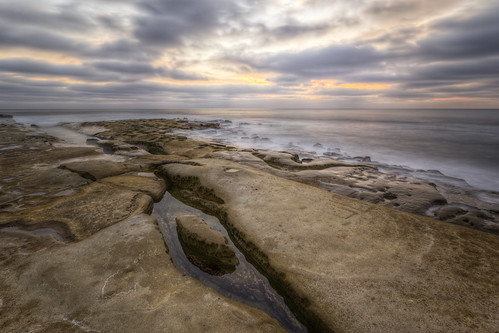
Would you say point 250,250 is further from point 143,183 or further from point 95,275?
point 143,183

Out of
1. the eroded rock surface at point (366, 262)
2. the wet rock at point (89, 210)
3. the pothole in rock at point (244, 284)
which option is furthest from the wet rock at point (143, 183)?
the pothole in rock at point (244, 284)

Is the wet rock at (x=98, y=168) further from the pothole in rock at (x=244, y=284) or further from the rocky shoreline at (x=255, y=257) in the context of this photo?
the pothole in rock at (x=244, y=284)

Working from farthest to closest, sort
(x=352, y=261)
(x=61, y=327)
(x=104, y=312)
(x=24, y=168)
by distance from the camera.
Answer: (x=24, y=168)
(x=352, y=261)
(x=104, y=312)
(x=61, y=327)

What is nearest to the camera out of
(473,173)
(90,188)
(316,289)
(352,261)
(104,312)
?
(104,312)

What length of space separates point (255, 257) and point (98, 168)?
7.70 meters

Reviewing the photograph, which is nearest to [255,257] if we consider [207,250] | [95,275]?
[207,250]

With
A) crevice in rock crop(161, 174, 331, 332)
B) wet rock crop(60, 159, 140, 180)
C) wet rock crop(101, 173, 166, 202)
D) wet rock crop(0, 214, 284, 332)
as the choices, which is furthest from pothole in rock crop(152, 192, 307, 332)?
wet rock crop(60, 159, 140, 180)

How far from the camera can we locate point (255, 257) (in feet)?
14.6

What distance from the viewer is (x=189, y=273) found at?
13.3 ft

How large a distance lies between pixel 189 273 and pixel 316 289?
223 centimetres

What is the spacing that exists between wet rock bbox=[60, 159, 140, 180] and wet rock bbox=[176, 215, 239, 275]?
540 centimetres

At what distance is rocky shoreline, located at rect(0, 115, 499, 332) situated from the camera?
295cm

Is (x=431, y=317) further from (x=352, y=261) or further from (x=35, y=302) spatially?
(x=35, y=302)

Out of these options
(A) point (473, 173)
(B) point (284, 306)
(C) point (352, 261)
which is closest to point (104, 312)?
(B) point (284, 306)
